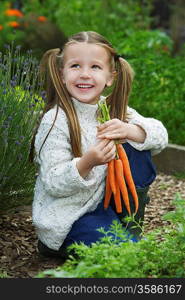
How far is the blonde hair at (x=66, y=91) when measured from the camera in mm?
3287

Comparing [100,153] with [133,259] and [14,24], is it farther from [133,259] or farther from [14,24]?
[14,24]

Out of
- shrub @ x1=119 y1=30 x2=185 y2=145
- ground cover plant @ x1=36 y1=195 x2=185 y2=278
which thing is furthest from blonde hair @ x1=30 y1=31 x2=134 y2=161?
shrub @ x1=119 y1=30 x2=185 y2=145

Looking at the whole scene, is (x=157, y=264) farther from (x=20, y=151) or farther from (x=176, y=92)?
(x=176, y=92)

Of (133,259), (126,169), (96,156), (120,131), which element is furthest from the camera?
(126,169)

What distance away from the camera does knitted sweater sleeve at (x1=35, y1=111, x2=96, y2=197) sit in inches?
123

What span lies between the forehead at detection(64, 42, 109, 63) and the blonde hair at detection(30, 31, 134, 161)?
2 cm

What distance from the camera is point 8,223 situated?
3.82 meters

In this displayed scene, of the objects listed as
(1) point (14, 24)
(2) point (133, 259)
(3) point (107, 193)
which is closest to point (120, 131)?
(3) point (107, 193)

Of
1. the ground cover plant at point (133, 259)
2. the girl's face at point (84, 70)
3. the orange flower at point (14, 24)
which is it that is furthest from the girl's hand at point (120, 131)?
the orange flower at point (14, 24)

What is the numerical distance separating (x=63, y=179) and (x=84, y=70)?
54cm

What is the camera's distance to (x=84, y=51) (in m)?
3.28

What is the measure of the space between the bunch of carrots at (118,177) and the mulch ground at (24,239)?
43cm

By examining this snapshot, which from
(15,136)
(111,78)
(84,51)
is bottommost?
(15,136)

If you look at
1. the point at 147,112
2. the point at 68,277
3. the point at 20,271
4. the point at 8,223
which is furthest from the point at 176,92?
the point at 68,277
